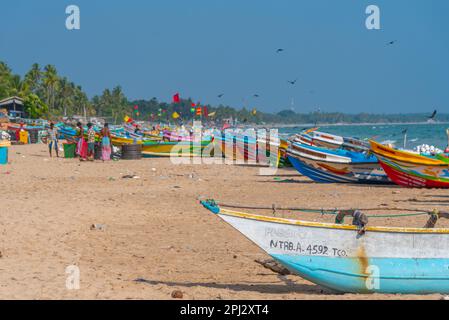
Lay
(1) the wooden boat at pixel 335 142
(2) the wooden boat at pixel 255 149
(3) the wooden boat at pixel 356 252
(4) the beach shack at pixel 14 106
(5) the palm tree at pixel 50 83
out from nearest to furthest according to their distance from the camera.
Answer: (3) the wooden boat at pixel 356 252
(1) the wooden boat at pixel 335 142
(2) the wooden boat at pixel 255 149
(4) the beach shack at pixel 14 106
(5) the palm tree at pixel 50 83

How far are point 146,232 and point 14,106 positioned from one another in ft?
221

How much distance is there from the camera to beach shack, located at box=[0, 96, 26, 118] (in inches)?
3000

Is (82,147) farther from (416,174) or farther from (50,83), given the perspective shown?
(50,83)

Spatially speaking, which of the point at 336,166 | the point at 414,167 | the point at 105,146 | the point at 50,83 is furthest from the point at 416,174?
the point at 50,83

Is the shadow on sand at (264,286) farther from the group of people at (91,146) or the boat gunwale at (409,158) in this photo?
the group of people at (91,146)

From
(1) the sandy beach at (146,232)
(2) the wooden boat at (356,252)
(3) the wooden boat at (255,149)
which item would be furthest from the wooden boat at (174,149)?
(2) the wooden boat at (356,252)

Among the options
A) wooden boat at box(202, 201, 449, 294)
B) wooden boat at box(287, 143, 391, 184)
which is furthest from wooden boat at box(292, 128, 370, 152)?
wooden boat at box(202, 201, 449, 294)

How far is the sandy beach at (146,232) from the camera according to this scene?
818cm

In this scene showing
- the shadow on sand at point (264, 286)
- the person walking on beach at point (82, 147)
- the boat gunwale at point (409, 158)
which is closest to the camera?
the shadow on sand at point (264, 286)

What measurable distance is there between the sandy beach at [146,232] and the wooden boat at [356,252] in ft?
0.63

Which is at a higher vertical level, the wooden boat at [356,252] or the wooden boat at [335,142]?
the wooden boat at [335,142]

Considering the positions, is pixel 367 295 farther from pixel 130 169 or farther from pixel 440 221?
pixel 130 169

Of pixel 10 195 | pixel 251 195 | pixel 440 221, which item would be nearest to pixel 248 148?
pixel 251 195
